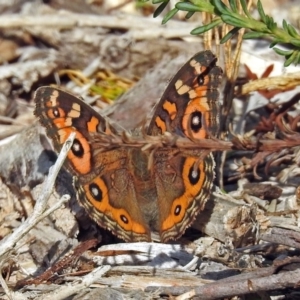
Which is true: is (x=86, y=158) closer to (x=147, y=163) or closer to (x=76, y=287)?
(x=147, y=163)

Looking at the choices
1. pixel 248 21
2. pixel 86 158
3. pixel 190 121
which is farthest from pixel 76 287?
pixel 248 21

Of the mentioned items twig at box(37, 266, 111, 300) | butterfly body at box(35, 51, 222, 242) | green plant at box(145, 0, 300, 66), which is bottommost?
twig at box(37, 266, 111, 300)

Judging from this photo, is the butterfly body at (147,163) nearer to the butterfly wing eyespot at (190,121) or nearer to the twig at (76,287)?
the butterfly wing eyespot at (190,121)

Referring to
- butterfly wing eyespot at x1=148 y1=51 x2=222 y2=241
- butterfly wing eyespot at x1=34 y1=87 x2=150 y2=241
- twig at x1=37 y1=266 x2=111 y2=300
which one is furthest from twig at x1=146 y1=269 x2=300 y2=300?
butterfly wing eyespot at x1=34 y1=87 x2=150 y2=241

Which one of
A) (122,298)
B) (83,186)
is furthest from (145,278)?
(83,186)

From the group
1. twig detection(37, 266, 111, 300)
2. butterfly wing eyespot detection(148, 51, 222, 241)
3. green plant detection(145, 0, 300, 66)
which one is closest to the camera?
green plant detection(145, 0, 300, 66)

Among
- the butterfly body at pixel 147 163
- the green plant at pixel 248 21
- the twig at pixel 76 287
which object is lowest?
the twig at pixel 76 287

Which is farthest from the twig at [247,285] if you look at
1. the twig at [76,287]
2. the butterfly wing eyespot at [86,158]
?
the butterfly wing eyespot at [86,158]

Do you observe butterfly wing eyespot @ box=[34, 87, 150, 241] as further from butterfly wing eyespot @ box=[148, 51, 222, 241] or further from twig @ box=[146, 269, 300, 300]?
twig @ box=[146, 269, 300, 300]

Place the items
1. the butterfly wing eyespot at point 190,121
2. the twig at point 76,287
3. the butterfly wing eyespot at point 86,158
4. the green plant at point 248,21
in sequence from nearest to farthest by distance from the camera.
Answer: the green plant at point 248,21 → the twig at point 76,287 → the butterfly wing eyespot at point 190,121 → the butterfly wing eyespot at point 86,158
